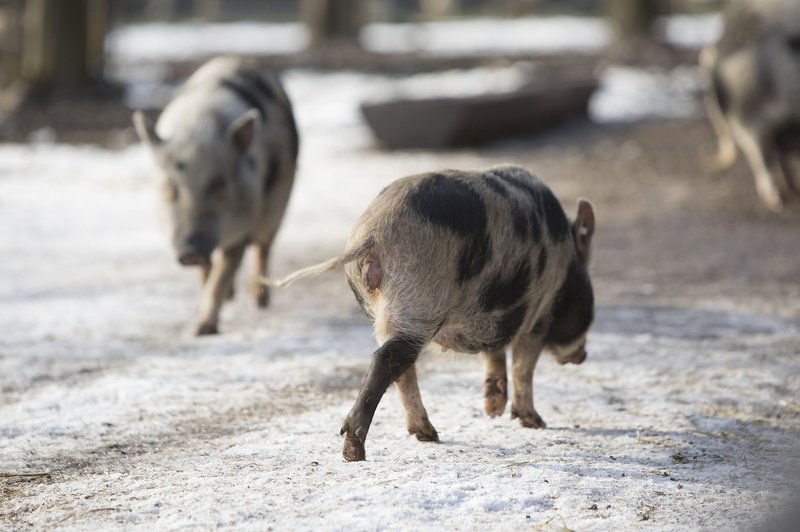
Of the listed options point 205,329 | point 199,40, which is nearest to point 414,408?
point 205,329

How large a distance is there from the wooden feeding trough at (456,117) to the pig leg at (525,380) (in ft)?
28.3

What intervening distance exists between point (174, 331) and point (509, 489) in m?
3.14

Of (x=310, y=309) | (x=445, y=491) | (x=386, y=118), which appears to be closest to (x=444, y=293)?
(x=445, y=491)

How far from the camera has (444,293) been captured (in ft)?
13.7

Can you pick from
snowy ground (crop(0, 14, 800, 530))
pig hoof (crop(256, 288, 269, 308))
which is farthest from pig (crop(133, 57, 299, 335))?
snowy ground (crop(0, 14, 800, 530))

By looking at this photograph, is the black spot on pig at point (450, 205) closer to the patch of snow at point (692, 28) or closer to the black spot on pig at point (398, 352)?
the black spot on pig at point (398, 352)

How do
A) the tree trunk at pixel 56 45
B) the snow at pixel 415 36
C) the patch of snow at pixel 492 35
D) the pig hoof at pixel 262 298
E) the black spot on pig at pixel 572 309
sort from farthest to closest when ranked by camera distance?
the patch of snow at pixel 492 35, the snow at pixel 415 36, the tree trunk at pixel 56 45, the pig hoof at pixel 262 298, the black spot on pig at pixel 572 309

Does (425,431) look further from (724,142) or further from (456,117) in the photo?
(456,117)

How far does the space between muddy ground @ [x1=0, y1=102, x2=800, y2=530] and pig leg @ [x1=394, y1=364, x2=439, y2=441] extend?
73 millimetres

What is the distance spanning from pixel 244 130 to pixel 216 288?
87 centimetres

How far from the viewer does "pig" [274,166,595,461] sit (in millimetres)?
4129

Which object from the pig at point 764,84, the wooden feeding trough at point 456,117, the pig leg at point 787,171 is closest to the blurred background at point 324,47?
the wooden feeding trough at point 456,117

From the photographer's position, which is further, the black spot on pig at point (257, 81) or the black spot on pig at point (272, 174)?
the black spot on pig at point (257, 81)

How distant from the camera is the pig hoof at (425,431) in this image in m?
4.49
